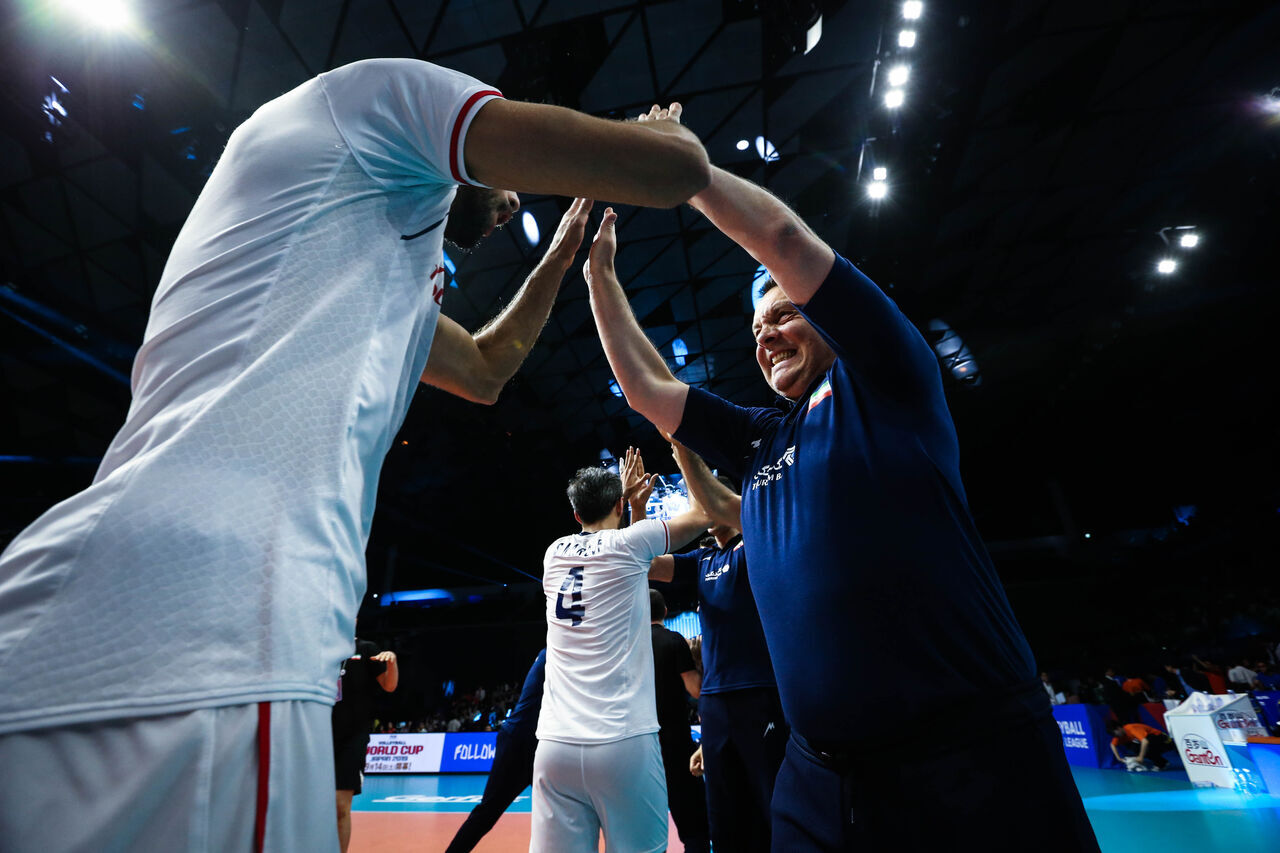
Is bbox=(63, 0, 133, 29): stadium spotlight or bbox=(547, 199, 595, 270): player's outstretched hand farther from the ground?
bbox=(63, 0, 133, 29): stadium spotlight

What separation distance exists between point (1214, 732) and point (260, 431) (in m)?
10.0

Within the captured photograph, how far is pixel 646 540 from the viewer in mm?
3203

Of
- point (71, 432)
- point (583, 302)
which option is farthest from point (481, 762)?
point (71, 432)

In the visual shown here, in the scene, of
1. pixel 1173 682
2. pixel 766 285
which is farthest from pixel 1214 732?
pixel 766 285

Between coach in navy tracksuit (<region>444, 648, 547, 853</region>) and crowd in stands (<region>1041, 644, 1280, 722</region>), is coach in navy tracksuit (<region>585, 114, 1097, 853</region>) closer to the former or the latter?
coach in navy tracksuit (<region>444, 648, 547, 853</region>)

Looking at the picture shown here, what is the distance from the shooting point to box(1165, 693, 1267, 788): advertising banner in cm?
680

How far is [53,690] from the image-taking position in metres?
0.62

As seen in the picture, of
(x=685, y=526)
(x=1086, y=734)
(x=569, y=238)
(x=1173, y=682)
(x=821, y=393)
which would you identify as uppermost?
(x=569, y=238)

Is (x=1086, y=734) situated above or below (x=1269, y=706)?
below

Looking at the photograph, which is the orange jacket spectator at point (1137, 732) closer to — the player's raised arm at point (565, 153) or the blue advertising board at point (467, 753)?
the blue advertising board at point (467, 753)

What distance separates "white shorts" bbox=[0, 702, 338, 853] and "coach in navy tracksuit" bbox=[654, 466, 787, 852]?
200 cm

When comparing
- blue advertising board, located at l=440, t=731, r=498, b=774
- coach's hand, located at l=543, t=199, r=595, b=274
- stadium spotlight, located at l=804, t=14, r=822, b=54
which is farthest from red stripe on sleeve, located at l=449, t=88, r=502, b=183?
blue advertising board, located at l=440, t=731, r=498, b=774

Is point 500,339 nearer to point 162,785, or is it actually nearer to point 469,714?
point 162,785

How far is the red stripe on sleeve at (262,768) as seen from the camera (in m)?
0.65
